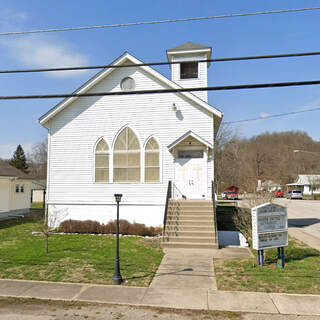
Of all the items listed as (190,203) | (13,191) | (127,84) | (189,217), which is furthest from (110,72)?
(13,191)

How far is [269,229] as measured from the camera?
8.91m

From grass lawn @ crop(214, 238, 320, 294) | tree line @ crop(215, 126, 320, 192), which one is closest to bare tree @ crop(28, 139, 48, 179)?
tree line @ crop(215, 126, 320, 192)

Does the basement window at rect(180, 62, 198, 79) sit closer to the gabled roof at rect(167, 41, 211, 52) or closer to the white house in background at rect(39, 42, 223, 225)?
the gabled roof at rect(167, 41, 211, 52)

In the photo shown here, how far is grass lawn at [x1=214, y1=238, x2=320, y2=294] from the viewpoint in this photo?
7.03 meters

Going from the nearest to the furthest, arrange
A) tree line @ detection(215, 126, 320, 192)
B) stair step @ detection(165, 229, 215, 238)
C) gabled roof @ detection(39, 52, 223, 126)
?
stair step @ detection(165, 229, 215, 238), gabled roof @ detection(39, 52, 223, 126), tree line @ detection(215, 126, 320, 192)

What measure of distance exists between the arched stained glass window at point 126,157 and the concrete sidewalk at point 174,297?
27.1 ft

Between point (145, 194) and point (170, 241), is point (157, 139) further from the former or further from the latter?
point (170, 241)

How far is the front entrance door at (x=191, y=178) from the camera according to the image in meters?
14.6

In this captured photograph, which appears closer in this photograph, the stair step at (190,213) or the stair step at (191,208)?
the stair step at (190,213)

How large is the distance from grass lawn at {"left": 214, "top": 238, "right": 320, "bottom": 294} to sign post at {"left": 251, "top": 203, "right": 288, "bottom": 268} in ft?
1.59

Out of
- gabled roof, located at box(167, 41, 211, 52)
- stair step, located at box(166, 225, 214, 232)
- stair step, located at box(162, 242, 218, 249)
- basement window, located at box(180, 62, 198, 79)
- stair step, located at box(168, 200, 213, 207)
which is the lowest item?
stair step, located at box(162, 242, 218, 249)

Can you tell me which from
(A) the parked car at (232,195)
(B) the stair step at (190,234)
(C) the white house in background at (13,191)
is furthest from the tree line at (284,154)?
(B) the stair step at (190,234)

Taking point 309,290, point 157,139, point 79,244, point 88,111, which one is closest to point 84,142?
point 88,111

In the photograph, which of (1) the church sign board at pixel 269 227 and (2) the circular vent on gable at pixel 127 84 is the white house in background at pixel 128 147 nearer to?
(2) the circular vent on gable at pixel 127 84
